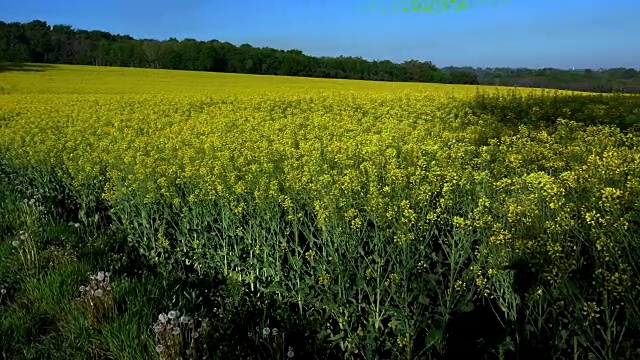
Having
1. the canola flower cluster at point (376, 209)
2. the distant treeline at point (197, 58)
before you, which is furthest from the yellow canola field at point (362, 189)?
the distant treeline at point (197, 58)

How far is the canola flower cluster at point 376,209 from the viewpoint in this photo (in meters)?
3.50

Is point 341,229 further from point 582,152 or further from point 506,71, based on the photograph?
point 506,71

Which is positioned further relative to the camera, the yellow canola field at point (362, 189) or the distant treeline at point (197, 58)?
the distant treeline at point (197, 58)

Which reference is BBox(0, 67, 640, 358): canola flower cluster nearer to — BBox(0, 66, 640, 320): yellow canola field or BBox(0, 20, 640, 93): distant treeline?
BBox(0, 66, 640, 320): yellow canola field

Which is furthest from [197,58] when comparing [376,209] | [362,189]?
[376,209]

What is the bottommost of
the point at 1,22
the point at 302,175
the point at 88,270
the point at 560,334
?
the point at 88,270

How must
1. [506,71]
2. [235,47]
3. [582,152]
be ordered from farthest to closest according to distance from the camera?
[235,47] < [506,71] < [582,152]

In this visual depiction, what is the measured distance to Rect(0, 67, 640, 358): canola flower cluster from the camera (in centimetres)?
350

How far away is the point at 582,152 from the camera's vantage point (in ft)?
20.1

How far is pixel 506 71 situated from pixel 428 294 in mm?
26128

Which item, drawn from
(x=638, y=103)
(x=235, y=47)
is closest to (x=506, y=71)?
(x=638, y=103)

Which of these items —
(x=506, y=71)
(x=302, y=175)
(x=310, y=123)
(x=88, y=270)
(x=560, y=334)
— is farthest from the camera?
(x=506, y=71)

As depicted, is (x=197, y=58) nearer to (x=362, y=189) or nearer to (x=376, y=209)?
(x=362, y=189)

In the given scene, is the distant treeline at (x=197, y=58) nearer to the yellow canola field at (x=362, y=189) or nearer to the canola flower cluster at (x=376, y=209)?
the yellow canola field at (x=362, y=189)
